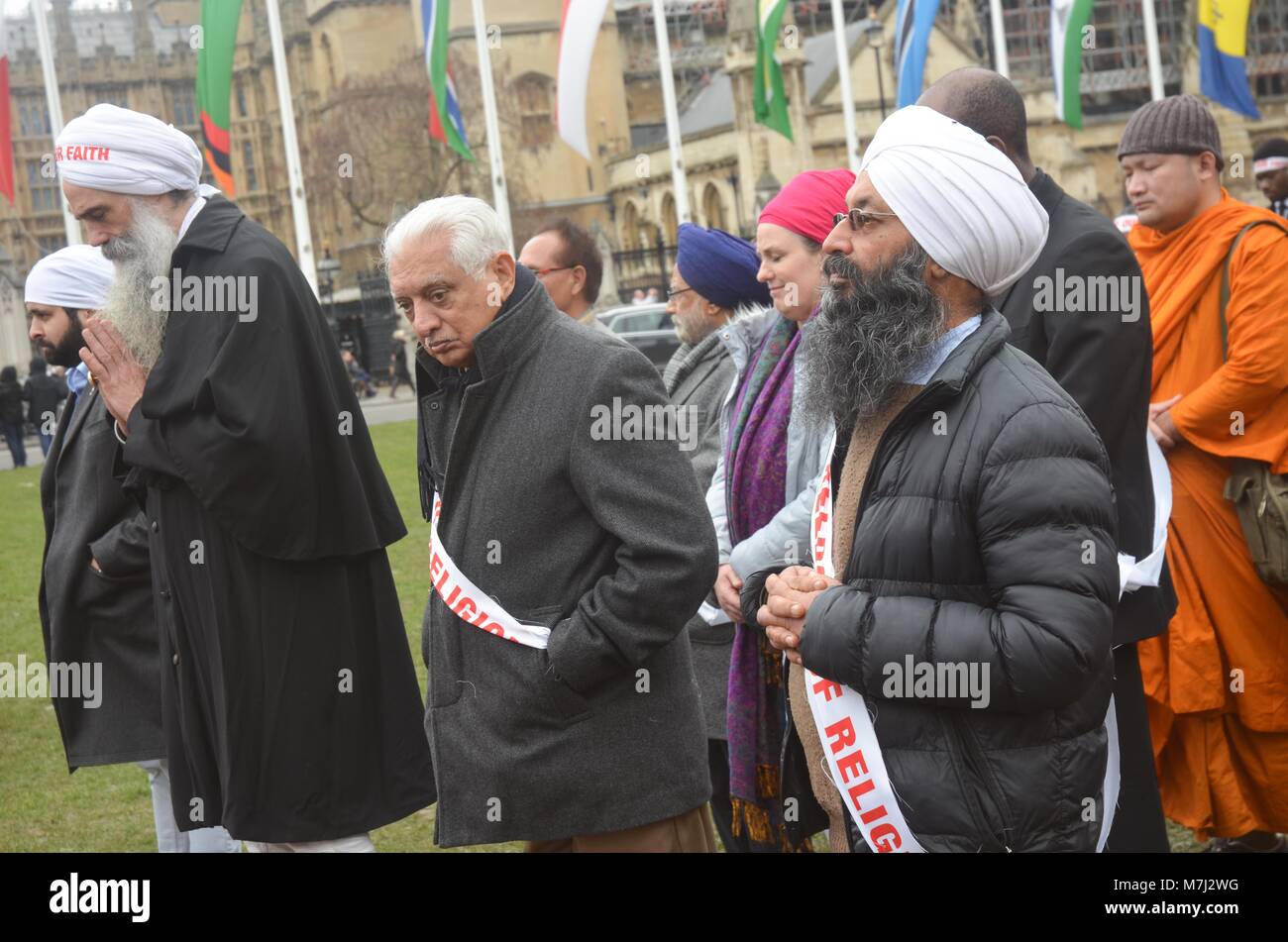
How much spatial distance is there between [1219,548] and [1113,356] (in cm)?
141

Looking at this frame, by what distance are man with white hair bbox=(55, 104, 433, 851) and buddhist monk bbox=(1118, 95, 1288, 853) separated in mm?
2548

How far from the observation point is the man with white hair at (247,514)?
154 inches

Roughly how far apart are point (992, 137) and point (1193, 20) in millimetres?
67629

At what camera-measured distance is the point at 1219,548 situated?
512 cm

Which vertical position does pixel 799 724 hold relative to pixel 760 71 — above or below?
below

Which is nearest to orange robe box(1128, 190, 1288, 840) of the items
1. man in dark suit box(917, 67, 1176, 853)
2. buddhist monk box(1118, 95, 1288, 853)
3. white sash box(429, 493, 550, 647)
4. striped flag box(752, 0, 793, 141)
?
buddhist monk box(1118, 95, 1288, 853)

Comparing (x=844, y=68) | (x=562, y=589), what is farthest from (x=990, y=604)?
(x=844, y=68)

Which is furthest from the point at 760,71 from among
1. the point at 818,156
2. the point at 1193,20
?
the point at 1193,20

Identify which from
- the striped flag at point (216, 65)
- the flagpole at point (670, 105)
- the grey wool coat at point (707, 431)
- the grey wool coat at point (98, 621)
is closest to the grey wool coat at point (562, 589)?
the grey wool coat at point (707, 431)

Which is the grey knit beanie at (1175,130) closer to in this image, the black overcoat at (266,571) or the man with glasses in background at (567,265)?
the man with glasses in background at (567,265)

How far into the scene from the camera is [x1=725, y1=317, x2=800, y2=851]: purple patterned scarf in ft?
13.3

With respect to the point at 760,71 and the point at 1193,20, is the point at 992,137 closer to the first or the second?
the point at 760,71

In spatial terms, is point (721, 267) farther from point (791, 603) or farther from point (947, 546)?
point (947, 546)

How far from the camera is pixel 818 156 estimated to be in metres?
60.8
